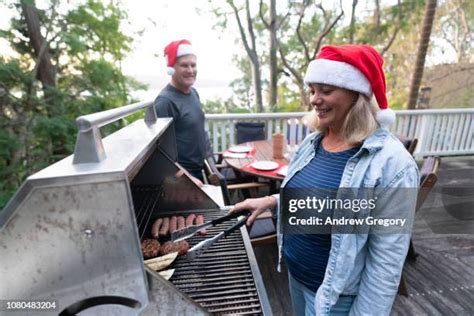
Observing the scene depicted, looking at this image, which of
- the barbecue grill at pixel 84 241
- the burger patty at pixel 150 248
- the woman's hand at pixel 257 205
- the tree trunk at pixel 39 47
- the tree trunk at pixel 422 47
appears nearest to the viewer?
the barbecue grill at pixel 84 241

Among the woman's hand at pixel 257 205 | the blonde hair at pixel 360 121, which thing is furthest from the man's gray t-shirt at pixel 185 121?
the blonde hair at pixel 360 121

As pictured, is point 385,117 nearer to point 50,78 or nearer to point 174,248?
point 174,248

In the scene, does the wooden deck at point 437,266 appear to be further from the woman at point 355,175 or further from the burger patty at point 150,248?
the burger patty at point 150,248

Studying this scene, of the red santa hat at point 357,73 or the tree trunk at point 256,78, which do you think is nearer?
the red santa hat at point 357,73

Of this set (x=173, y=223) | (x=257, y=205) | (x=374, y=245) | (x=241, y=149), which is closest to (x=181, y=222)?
(x=173, y=223)

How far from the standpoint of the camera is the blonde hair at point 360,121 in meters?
1.04

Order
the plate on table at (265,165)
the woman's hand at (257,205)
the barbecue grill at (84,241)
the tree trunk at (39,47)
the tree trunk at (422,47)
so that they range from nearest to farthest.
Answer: the barbecue grill at (84,241)
the woman's hand at (257,205)
the plate on table at (265,165)
the tree trunk at (39,47)
the tree trunk at (422,47)

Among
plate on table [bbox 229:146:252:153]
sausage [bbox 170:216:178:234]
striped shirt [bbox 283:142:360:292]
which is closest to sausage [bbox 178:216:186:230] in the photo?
sausage [bbox 170:216:178:234]

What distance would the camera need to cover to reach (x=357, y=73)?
1.03 metres

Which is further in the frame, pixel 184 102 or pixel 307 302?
pixel 184 102

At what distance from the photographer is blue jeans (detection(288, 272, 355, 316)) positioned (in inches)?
45.9

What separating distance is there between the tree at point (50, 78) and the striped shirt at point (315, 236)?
338 centimetres

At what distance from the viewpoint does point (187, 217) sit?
5.02 ft

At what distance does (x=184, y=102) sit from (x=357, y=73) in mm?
1696
